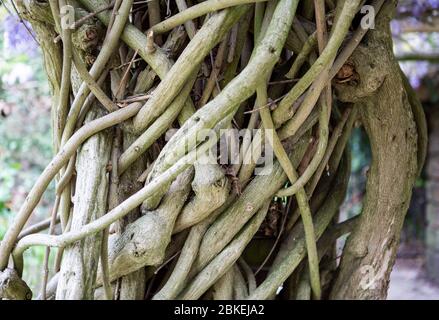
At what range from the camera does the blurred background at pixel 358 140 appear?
171cm

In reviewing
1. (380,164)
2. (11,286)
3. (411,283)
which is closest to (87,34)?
(11,286)

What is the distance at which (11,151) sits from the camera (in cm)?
268

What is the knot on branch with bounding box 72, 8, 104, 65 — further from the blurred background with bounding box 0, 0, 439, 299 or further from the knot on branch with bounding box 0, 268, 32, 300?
the blurred background with bounding box 0, 0, 439, 299

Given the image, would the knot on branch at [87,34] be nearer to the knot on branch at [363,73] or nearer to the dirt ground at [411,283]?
the knot on branch at [363,73]

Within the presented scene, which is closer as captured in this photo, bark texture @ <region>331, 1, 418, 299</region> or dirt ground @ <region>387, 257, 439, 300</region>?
bark texture @ <region>331, 1, 418, 299</region>

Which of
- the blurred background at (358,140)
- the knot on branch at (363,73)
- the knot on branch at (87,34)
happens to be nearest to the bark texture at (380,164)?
the knot on branch at (363,73)

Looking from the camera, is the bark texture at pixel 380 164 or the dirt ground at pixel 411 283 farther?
the dirt ground at pixel 411 283

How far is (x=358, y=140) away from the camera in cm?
338

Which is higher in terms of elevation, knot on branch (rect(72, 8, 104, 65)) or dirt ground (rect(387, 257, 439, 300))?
dirt ground (rect(387, 257, 439, 300))

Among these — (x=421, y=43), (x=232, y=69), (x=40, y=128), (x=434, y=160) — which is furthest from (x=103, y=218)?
(x=434, y=160)

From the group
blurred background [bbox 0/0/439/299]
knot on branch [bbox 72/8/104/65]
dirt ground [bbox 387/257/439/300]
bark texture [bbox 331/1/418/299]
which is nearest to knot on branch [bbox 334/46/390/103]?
bark texture [bbox 331/1/418/299]

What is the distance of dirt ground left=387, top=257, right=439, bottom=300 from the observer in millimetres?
2826

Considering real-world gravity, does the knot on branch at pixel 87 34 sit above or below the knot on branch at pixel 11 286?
above

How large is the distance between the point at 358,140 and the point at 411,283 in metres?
0.90
